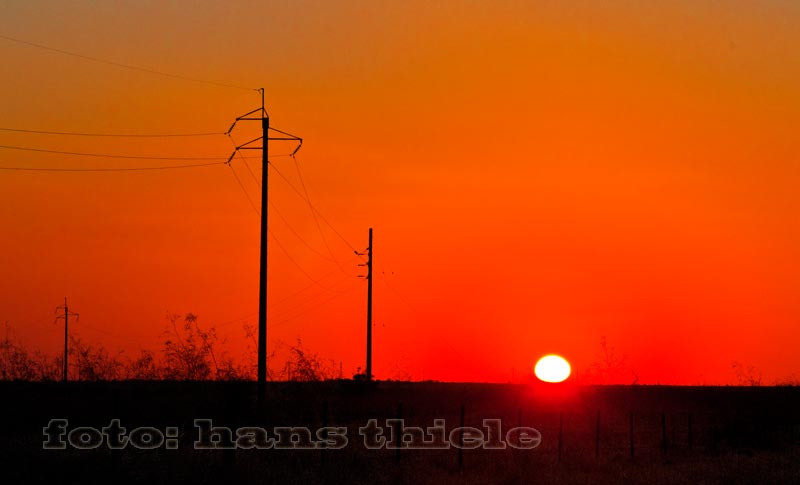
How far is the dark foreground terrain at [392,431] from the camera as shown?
24.3 m

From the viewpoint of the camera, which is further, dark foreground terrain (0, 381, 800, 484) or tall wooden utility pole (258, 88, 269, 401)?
tall wooden utility pole (258, 88, 269, 401)

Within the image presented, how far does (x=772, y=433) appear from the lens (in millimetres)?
43188

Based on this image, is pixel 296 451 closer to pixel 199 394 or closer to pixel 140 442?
pixel 140 442

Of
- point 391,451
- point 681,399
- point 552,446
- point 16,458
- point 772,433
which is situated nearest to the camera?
point 16,458

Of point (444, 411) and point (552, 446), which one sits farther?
point (444, 411)

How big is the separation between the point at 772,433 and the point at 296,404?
18.3 metres

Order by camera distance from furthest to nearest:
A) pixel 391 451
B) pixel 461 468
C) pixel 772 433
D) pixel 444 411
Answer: pixel 444 411 → pixel 772 433 → pixel 391 451 → pixel 461 468

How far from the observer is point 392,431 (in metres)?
35.1

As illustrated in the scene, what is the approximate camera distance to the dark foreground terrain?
2433 cm

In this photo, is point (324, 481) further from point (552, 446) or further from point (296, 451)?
point (552, 446)

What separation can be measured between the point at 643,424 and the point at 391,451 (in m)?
18.8

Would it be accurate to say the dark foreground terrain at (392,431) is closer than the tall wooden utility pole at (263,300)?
Yes

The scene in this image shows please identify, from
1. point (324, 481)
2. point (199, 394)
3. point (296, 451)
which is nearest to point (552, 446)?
point (296, 451)

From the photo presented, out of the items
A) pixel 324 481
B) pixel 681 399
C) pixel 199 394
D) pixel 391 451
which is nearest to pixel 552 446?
pixel 391 451
